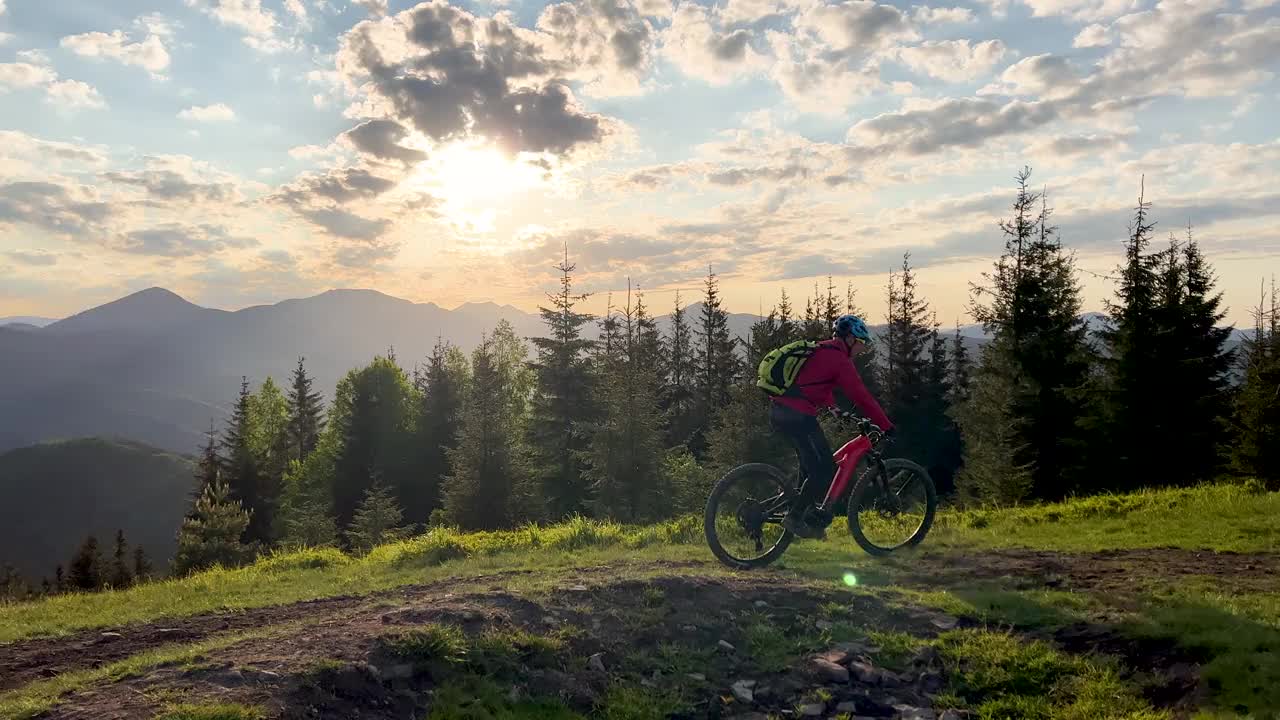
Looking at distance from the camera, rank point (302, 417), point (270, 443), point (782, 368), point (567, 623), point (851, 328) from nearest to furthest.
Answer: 1. point (567, 623)
2. point (782, 368)
3. point (851, 328)
4. point (270, 443)
5. point (302, 417)

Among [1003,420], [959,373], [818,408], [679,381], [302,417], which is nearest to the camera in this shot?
[818,408]

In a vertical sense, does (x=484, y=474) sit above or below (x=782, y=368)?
below

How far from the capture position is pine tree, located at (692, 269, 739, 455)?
59.8 metres

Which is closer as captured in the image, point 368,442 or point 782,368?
point 782,368

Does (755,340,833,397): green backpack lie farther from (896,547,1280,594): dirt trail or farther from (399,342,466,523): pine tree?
(399,342,466,523): pine tree

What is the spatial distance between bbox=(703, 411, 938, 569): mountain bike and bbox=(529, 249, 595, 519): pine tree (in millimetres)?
25648

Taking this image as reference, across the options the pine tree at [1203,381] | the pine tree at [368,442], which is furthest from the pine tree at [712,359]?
the pine tree at [1203,381]

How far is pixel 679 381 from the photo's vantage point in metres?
66.0

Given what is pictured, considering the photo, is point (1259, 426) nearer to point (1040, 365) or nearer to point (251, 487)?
point (1040, 365)

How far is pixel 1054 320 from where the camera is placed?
33.8 m

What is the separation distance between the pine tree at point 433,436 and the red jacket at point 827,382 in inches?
1772

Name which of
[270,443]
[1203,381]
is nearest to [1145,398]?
[1203,381]

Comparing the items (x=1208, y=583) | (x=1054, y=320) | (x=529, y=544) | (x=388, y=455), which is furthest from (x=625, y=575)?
(x=388, y=455)

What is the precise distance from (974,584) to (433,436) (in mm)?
48984
